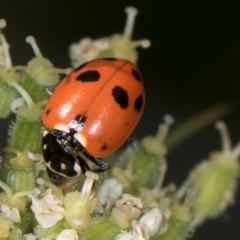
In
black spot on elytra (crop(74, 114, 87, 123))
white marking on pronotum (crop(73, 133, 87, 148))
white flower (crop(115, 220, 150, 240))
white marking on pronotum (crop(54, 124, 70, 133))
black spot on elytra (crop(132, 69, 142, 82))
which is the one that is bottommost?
white flower (crop(115, 220, 150, 240))

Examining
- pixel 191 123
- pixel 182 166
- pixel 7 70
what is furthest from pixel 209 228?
pixel 7 70

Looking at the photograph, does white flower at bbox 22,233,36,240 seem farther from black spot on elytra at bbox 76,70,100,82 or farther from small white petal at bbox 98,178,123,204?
black spot on elytra at bbox 76,70,100,82

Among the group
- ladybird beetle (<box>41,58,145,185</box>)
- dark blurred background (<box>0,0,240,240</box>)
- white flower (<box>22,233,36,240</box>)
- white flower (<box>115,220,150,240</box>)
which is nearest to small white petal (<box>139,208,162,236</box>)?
white flower (<box>115,220,150,240</box>)

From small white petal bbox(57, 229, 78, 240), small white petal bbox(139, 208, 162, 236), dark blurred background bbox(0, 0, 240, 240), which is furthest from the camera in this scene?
dark blurred background bbox(0, 0, 240, 240)

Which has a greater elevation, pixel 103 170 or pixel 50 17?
pixel 50 17

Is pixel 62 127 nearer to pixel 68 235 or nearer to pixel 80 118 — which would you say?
pixel 80 118

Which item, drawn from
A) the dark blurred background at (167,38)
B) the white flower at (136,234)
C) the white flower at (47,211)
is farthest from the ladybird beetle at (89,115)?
the dark blurred background at (167,38)

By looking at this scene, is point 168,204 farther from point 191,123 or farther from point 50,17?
point 50,17
